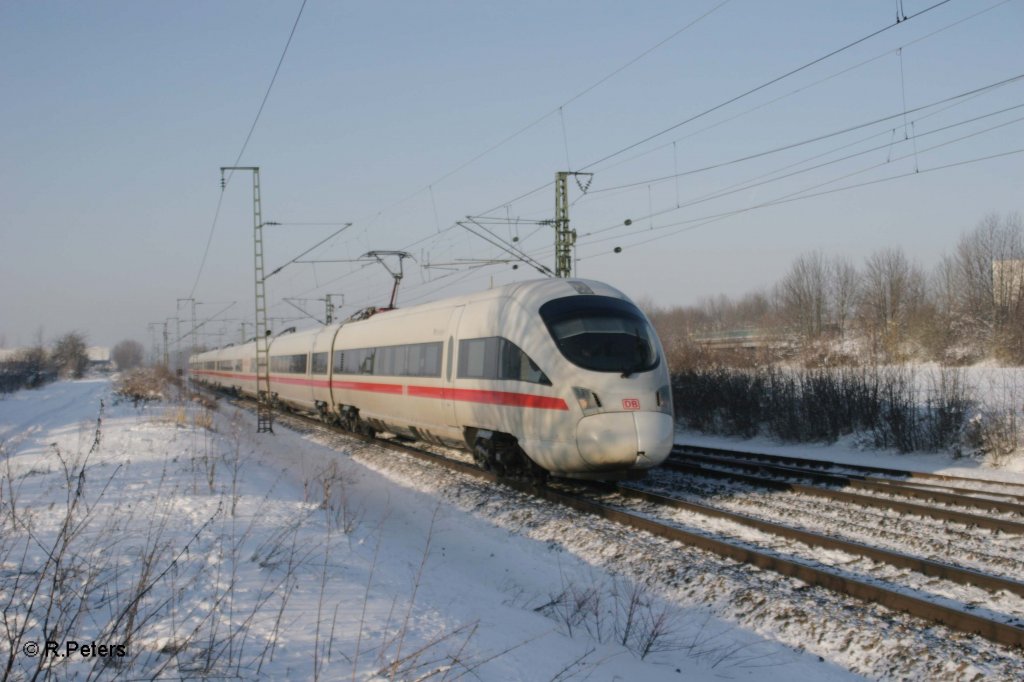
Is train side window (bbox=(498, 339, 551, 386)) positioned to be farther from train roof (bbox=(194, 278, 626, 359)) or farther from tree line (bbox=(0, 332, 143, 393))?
tree line (bbox=(0, 332, 143, 393))

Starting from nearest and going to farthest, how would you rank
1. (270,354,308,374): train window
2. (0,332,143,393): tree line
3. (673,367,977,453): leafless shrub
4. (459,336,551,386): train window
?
1. (459,336,551,386): train window
2. (673,367,977,453): leafless shrub
3. (270,354,308,374): train window
4. (0,332,143,393): tree line

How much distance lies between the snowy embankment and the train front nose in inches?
61.6

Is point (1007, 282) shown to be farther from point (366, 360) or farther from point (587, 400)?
point (587, 400)

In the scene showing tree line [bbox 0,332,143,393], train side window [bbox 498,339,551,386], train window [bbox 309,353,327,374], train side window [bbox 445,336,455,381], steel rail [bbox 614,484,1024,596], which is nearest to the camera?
steel rail [bbox 614,484,1024,596]

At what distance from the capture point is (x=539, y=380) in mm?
10500

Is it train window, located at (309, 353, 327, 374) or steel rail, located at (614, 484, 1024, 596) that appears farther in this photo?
train window, located at (309, 353, 327, 374)

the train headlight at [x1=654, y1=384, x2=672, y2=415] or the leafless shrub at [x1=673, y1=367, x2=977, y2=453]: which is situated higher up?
the train headlight at [x1=654, y1=384, x2=672, y2=415]

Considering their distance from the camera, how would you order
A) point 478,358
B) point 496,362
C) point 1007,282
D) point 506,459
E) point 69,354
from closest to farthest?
point 496,362 < point 506,459 < point 478,358 < point 1007,282 < point 69,354

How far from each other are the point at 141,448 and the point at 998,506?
544 inches

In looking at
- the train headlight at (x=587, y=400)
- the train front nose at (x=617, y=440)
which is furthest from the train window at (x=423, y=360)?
the train front nose at (x=617, y=440)

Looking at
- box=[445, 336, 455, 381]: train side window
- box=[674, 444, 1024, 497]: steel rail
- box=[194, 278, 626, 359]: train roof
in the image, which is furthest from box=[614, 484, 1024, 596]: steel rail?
box=[445, 336, 455, 381]: train side window

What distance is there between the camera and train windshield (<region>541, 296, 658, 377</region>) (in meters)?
10.3

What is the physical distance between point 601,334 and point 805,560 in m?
4.33

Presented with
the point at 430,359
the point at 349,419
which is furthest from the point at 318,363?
the point at 430,359
